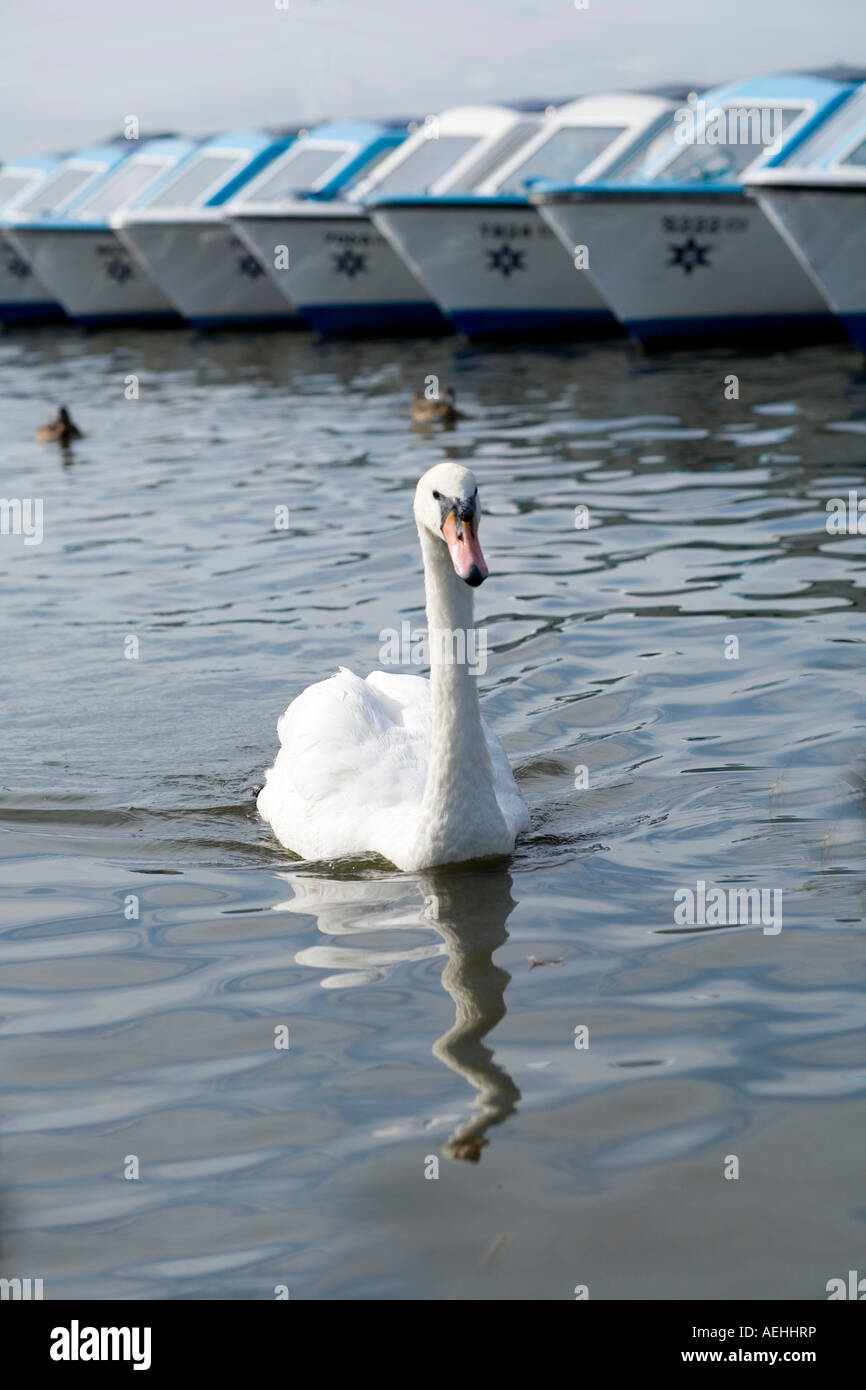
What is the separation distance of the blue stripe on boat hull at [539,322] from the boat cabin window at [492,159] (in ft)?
6.55

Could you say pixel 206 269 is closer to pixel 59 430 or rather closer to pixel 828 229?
pixel 59 430

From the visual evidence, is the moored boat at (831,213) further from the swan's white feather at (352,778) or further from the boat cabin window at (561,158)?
the swan's white feather at (352,778)

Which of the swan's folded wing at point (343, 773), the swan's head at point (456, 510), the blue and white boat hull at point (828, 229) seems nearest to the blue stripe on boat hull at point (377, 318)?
the blue and white boat hull at point (828, 229)

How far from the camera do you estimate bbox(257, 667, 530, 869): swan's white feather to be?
19.5 feet

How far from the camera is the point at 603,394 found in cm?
1723

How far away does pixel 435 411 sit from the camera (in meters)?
16.0

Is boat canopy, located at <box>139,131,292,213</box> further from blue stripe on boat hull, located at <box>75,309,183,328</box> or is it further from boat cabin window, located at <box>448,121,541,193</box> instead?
boat cabin window, located at <box>448,121,541,193</box>

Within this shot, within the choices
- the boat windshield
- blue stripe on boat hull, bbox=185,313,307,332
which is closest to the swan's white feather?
the boat windshield

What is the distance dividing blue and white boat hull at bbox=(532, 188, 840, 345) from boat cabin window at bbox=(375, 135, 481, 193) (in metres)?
4.96

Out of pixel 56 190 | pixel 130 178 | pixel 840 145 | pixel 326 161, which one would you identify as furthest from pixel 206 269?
pixel 840 145

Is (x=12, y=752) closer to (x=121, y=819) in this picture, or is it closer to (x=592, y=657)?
(x=121, y=819)

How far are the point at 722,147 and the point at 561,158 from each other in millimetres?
2716

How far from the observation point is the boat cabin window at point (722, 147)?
20.0 m

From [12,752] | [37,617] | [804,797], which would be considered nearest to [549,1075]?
[804,797]
